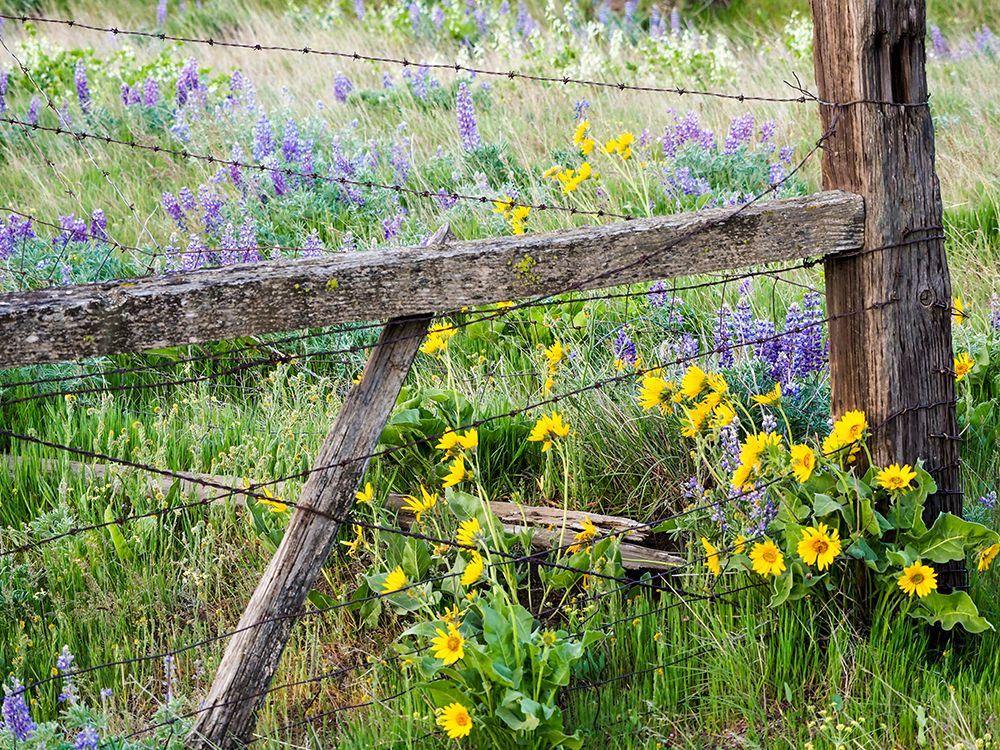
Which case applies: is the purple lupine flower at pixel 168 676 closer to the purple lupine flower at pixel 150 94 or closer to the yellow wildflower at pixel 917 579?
the yellow wildflower at pixel 917 579

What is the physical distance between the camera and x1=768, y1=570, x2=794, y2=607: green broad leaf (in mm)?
2814

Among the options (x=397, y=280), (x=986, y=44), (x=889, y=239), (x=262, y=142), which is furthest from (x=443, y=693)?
(x=986, y=44)

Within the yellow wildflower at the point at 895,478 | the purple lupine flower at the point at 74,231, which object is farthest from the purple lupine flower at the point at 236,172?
the yellow wildflower at the point at 895,478

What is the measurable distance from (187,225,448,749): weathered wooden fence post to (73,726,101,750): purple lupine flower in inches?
8.9

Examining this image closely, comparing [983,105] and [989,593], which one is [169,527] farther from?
[983,105]

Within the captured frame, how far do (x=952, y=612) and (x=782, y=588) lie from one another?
465 millimetres

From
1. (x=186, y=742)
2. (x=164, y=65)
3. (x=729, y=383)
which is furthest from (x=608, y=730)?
(x=164, y=65)

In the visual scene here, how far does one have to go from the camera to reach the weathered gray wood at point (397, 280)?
2.11m

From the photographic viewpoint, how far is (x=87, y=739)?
93.2 inches

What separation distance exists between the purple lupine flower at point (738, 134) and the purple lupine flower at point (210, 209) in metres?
2.80

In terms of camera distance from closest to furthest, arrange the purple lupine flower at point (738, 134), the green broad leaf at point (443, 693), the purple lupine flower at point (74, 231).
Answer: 1. the green broad leaf at point (443, 693)
2. the purple lupine flower at point (74, 231)
3. the purple lupine flower at point (738, 134)

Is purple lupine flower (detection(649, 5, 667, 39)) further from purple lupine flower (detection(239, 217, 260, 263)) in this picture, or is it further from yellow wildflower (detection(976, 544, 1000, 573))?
yellow wildflower (detection(976, 544, 1000, 573))

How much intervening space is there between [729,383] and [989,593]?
113 centimetres

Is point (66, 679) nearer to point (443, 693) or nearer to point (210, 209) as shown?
point (443, 693)
